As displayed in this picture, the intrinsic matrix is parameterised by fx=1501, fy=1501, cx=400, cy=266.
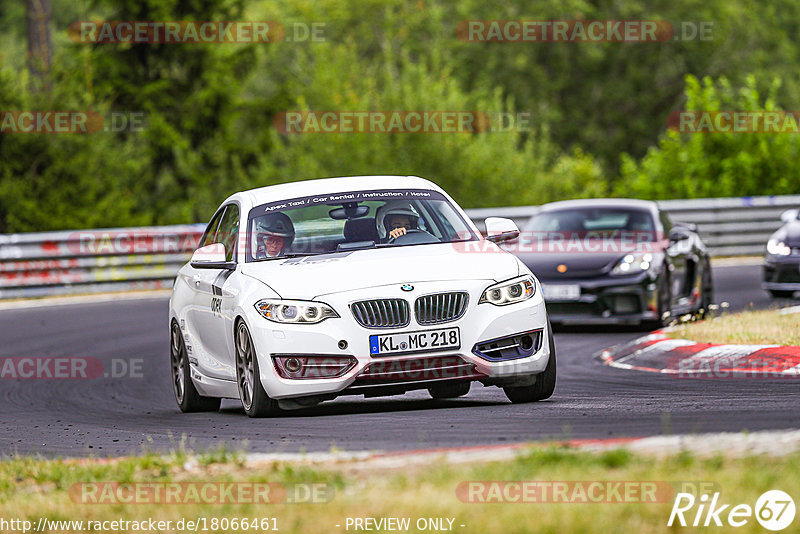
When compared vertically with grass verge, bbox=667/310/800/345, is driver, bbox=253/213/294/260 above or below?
above

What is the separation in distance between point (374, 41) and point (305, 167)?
1211 inches

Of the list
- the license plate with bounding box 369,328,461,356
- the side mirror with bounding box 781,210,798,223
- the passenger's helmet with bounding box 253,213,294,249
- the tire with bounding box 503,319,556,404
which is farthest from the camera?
the side mirror with bounding box 781,210,798,223

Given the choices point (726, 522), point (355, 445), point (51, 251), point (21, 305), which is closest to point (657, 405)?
point (355, 445)

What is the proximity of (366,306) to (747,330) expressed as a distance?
18.1 ft

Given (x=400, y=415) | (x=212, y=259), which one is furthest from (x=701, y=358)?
(x=212, y=259)

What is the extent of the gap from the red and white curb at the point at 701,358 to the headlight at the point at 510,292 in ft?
8.35

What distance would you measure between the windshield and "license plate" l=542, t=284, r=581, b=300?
565 cm

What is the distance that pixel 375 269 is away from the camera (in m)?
9.33

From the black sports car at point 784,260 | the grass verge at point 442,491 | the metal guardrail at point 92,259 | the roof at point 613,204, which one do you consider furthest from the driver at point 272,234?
the metal guardrail at point 92,259

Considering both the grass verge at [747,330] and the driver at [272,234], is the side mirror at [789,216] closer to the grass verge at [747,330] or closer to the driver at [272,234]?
the grass verge at [747,330]

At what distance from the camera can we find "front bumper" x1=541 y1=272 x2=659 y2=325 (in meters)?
15.9

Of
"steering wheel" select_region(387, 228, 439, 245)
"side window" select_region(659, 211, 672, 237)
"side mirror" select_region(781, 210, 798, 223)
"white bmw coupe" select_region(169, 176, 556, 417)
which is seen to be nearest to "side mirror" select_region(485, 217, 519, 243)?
"white bmw coupe" select_region(169, 176, 556, 417)

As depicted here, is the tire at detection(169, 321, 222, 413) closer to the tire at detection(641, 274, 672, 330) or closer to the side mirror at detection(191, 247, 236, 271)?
the side mirror at detection(191, 247, 236, 271)

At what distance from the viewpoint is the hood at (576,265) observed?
16.2 meters
